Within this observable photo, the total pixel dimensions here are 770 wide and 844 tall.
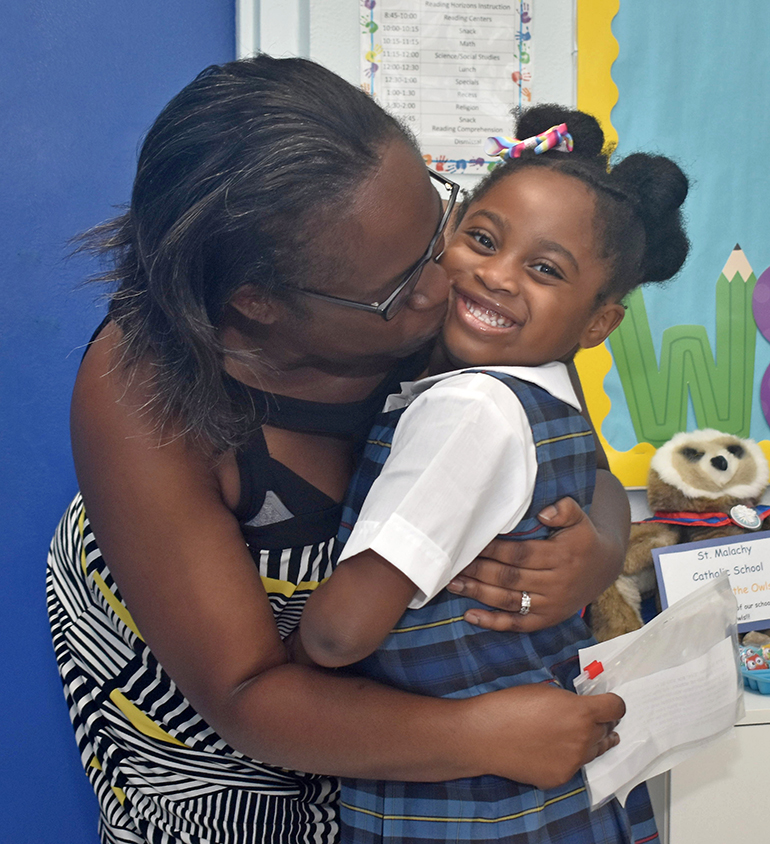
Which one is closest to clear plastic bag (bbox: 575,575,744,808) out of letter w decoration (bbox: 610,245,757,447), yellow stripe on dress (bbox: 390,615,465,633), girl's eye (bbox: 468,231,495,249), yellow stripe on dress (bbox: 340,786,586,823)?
yellow stripe on dress (bbox: 340,786,586,823)

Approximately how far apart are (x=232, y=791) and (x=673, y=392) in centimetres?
141

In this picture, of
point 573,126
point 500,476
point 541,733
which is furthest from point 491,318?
point 541,733

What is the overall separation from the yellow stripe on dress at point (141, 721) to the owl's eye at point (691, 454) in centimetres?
131

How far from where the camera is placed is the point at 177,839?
0.97m

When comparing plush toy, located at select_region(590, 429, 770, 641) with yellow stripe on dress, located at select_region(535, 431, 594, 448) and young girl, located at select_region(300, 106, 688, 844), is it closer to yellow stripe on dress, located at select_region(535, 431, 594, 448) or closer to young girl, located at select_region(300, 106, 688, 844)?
young girl, located at select_region(300, 106, 688, 844)

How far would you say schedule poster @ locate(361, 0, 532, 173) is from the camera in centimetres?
179

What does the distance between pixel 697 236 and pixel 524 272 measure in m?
1.13

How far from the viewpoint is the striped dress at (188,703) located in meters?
0.90

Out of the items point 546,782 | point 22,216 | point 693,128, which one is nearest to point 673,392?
point 693,128

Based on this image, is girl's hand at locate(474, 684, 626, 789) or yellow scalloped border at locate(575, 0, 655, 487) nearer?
girl's hand at locate(474, 684, 626, 789)

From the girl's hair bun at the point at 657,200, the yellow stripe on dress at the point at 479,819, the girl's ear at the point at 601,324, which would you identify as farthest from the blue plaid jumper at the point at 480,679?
the girl's hair bun at the point at 657,200

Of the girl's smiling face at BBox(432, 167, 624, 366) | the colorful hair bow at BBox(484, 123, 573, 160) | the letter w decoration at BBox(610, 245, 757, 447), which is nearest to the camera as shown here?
the girl's smiling face at BBox(432, 167, 624, 366)

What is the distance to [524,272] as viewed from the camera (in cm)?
97

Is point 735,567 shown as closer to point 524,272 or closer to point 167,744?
point 524,272
